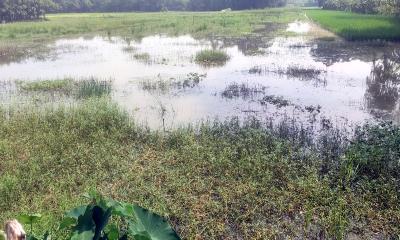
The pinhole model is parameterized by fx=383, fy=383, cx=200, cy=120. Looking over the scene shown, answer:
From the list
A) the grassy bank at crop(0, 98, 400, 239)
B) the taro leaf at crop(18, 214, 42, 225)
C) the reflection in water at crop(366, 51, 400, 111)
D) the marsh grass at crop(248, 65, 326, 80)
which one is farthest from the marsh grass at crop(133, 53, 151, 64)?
the taro leaf at crop(18, 214, 42, 225)

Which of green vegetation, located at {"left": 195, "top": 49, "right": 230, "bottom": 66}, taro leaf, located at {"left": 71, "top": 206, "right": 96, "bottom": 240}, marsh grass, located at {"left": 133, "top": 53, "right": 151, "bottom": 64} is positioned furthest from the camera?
marsh grass, located at {"left": 133, "top": 53, "right": 151, "bottom": 64}

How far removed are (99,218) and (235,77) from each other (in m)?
12.0

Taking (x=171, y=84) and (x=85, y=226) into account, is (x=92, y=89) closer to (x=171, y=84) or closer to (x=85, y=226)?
(x=171, y=84)

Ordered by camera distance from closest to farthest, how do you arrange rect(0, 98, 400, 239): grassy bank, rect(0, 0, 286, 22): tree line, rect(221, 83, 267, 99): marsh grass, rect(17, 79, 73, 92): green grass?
1. rect(0, 98, 400, 239): grassy bank
2. rect(221, 83, 267, 99): marsh grass
3. rect(17, 79, 73, 92): green grass
4. rect(0, 0, 286, 22): tree line

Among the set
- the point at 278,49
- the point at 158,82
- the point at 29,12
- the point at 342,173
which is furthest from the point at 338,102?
the point at 29,12

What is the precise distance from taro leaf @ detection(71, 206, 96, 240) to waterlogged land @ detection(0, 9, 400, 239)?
230cm

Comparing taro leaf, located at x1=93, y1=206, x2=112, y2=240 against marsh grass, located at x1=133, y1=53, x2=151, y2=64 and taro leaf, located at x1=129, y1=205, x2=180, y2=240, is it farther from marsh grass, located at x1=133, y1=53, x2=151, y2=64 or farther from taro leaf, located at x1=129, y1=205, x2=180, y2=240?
marsh grass, located at x1=133, y1=53, x2=151, y2=64

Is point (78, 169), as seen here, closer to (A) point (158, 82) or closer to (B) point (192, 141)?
(B) point (192, 141)

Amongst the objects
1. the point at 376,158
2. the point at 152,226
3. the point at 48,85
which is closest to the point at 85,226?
the point at 152,226

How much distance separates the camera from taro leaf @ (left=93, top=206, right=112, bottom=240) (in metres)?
2.78

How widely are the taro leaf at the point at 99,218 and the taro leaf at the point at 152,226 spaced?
0.60 ft

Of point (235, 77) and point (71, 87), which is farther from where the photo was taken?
point (235, 77)

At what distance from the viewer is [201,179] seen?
6477mm

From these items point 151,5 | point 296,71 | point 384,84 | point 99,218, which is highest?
point 151,5
